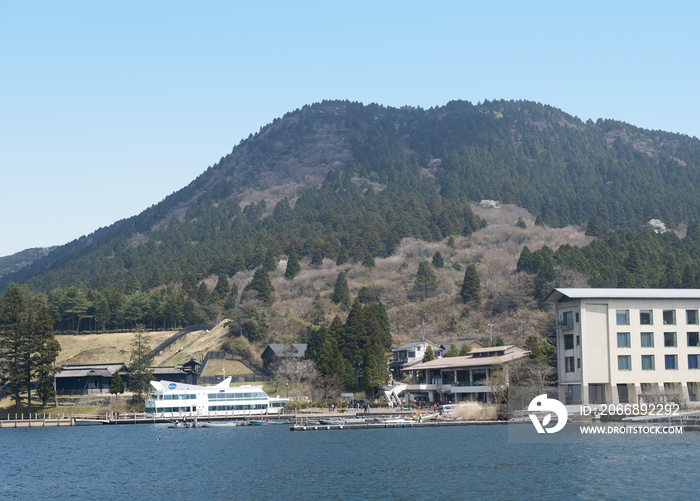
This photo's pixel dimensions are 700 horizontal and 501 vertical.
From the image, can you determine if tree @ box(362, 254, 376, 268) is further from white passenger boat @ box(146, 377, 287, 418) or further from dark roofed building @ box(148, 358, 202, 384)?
white passenger boat @ box(146, 377, 287, 418)

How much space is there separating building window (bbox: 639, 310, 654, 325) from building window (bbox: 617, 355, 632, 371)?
3320mm

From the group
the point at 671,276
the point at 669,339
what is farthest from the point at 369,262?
the point at 669,339

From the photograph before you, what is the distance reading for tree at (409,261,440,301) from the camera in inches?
5399

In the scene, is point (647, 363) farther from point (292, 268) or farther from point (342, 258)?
point (342, 258)

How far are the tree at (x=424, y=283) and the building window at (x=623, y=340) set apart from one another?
65656 mm

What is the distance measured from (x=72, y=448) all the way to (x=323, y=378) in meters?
35.5

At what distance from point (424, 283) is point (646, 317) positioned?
65803 mm

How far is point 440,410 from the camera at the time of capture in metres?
84.0

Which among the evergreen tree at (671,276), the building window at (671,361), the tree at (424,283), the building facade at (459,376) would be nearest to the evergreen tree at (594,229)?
the evergreen tree at (671,276)

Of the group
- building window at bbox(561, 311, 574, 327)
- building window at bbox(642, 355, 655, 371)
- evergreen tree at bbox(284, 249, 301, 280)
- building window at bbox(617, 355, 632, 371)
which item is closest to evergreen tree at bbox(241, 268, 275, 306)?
evergreen tree at bbox(284, 249, 301, 280)

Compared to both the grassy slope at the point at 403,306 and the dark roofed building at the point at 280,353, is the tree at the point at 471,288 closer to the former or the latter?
the grassy slope at the point at 403,306

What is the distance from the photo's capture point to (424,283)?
137250 millimetres

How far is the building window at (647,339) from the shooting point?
7250 cm

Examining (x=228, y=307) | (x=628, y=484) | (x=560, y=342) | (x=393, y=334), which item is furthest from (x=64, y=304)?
(x=628, y=484)
